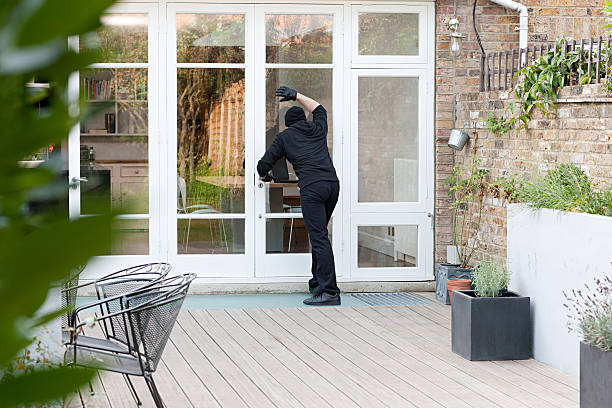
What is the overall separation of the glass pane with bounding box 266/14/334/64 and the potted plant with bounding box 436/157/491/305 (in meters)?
1.64

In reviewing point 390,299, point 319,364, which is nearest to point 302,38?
point 390,299

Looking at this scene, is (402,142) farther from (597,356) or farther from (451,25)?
(597,356)

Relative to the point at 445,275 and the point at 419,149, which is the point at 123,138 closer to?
the point at 419,149

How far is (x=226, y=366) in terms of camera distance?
541cm

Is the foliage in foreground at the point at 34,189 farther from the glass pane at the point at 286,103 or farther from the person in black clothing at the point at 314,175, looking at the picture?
the glass pane at the point at 286,103

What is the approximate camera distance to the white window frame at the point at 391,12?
26.6 feet

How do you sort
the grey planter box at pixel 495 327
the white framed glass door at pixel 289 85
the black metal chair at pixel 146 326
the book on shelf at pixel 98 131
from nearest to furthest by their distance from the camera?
the black metal chair at pixel 146 326 → the grey planter box at pixel 495 327 → the book on shelf at pixel 98 131 → the white framed glass door at pixel 289 85

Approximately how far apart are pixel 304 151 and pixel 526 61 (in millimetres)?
1963

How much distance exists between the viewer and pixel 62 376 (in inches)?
7.3

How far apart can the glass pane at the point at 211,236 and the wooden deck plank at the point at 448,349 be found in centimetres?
162

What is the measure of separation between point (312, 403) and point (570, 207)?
1994mm

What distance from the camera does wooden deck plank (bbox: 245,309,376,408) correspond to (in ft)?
15.3

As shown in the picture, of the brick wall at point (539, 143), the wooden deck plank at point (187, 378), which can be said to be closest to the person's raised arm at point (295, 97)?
the brick wall at point (539, 143)

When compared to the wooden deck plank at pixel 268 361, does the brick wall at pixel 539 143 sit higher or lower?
higher
